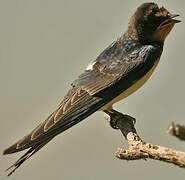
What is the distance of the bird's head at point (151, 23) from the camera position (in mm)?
3033

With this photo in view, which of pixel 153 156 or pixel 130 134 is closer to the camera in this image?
pixel 153 156

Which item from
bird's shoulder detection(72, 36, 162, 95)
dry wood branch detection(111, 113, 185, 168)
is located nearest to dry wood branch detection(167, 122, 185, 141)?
dry wood branch detection(111, 113, 185, 168)

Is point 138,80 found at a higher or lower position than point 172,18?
lower

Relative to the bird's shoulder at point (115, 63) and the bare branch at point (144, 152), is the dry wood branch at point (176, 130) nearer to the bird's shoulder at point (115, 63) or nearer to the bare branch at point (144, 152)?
the bare branch at point (144, 152)

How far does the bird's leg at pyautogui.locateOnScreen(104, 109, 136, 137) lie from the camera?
279cm

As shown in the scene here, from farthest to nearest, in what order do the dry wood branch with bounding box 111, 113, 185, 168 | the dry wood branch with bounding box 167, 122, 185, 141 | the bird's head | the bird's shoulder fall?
the bird's head, the bird's shoulder, the dry wood branch with bounding box 111, 113, 185, 168, the dry wood branch with bounding box 167, 122, 185, 141

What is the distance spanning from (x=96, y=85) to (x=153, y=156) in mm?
1078

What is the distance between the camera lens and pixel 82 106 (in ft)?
9.00

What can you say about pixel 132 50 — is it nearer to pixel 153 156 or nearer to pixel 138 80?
pixel 138 80

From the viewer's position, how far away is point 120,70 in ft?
9.78

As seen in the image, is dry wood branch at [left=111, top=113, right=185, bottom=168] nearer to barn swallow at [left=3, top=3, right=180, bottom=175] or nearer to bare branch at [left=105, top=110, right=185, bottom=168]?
bare branch at [left=105, top=110, right=185, bottom=168]

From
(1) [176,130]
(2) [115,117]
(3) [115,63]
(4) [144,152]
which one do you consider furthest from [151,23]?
(1) [176,130]

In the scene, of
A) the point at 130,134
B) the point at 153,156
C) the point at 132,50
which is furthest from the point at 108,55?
the point at 153,156

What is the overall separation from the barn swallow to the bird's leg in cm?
4
